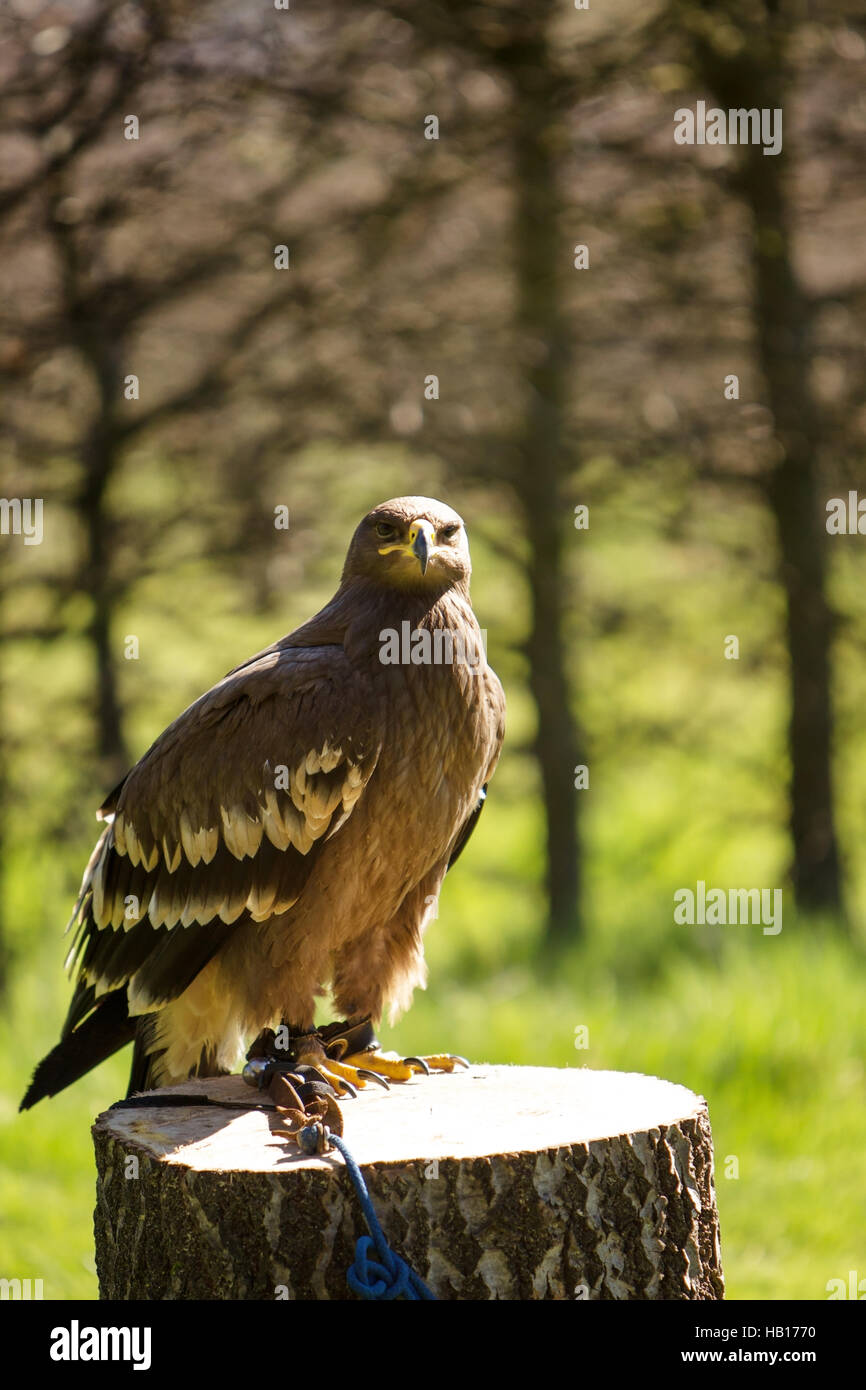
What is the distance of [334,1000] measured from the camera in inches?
141

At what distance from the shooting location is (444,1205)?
261cm

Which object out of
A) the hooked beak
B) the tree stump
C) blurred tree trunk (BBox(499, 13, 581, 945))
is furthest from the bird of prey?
blurred tree trunk (BBox(499, 13, 581, 945))

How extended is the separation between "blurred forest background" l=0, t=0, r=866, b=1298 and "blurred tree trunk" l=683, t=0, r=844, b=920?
0.02 m

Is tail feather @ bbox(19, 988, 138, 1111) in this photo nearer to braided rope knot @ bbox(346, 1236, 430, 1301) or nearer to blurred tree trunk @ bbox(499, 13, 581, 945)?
braided rope knot @ bbox(346, 1236, 430, 1301)

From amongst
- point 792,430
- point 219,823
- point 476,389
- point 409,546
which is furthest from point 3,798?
point 792,430

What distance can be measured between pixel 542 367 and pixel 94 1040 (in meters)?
5.17

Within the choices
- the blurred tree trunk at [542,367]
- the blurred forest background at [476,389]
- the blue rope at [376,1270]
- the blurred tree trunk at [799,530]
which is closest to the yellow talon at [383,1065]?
the blue rope at [376,1270]

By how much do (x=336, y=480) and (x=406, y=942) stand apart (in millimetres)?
4484

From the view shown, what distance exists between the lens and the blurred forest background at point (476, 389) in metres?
6.97

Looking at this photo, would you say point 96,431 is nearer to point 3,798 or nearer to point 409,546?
point 3,798

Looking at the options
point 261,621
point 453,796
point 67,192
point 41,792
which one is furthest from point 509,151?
point 453,796

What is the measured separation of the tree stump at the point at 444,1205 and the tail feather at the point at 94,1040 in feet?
1.81

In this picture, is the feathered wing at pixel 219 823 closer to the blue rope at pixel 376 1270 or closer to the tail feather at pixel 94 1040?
the tail feather at pixel 94 1040

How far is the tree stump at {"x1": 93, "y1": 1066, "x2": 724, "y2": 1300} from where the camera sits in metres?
2.60
